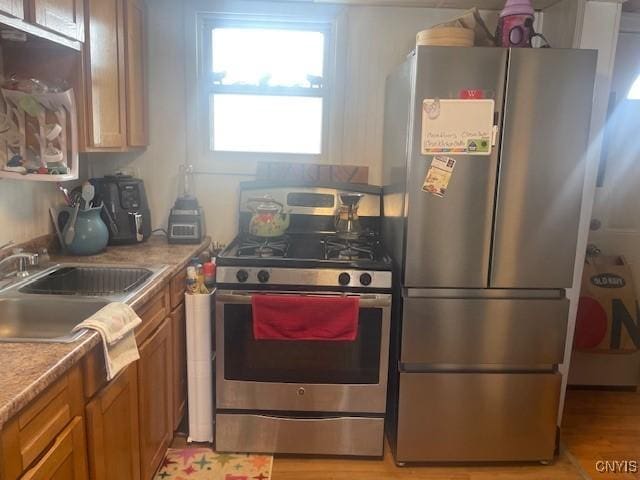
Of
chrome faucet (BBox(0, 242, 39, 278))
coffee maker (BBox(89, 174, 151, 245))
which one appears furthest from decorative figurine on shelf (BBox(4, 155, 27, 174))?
coffee maker (BBox(89, 174, 151, 245))

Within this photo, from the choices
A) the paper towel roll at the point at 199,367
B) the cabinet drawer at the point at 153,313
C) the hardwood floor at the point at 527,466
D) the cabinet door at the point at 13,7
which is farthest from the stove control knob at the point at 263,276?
the cabinet door at the point at 13,7

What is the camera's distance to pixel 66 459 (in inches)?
50.4

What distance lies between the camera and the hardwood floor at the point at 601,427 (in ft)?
7.93

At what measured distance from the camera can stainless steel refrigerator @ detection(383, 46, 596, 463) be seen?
204 cm

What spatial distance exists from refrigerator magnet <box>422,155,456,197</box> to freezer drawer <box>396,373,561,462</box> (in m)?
0.80

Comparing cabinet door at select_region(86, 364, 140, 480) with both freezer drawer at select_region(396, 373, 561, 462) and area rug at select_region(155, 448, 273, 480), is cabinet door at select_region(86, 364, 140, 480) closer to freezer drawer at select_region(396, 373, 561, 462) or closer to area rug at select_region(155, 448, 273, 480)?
area rug at select_region(155, 448, 273, 480)

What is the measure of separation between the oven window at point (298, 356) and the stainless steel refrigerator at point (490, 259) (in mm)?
135

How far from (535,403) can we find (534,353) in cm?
24

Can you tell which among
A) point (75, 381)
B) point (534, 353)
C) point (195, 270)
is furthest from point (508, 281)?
point (75, 381)

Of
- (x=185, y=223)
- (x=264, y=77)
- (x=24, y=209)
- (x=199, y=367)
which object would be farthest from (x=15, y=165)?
(x=264, y=77)

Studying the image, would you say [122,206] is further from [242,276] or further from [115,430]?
[115,430]

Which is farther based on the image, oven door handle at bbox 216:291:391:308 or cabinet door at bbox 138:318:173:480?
oven door handle at bbox 216:291:391:308

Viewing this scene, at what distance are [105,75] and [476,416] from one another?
216cm

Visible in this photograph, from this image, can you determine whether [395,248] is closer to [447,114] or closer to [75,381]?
[447,114]
